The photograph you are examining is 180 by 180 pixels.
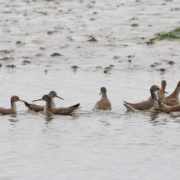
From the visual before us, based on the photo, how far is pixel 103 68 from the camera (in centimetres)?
2805

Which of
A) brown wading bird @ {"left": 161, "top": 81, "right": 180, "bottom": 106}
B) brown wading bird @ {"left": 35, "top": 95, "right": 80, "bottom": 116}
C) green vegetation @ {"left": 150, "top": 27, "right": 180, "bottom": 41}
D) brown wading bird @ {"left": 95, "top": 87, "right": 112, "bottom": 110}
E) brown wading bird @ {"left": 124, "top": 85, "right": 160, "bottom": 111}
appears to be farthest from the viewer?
green vegetation @ {"left": 150, "top": 27, "right": 180, "bottom": 41}

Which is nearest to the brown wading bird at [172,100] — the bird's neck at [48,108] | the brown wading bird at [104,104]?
the brown wading bird at [104,104]

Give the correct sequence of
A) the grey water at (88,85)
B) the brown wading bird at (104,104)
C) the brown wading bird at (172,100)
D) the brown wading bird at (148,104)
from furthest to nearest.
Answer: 1. the brown wading bird at (172,100)
2. the brown wading bird at (104,104)
3. the brown wading bird at (148,104)
4. the grey water at (88,85)

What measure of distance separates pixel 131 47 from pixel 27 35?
7.12 meters

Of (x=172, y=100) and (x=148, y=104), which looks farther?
(x=172, y=100)

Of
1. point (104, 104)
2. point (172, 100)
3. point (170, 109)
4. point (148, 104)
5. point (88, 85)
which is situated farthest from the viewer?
point (88, 85)

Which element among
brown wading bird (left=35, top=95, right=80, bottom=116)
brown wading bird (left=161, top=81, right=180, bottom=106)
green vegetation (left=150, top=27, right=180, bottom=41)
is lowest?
brown wading bird (left=35, top=95, right=80, bottom=116)

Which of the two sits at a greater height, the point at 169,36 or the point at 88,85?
the point at 169,36

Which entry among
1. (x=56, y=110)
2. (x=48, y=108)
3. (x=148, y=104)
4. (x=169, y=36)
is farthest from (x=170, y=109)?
(x=169, y=36)

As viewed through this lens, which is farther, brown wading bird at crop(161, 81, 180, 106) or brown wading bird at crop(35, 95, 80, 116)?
brown wading bird at crop(161, 81, 180, 106)

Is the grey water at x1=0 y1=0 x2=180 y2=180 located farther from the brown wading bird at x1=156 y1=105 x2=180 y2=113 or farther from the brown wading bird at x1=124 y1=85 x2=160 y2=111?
the brown wading bird at x1=124 y1=85 x2=160 y2=111

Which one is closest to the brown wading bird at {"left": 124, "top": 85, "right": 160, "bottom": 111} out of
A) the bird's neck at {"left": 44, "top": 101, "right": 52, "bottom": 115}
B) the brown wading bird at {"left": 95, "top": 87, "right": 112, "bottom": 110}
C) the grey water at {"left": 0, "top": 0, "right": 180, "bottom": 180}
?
the grey water at {"left": 0, "top": 0, "right": 180, "bottom": 180}

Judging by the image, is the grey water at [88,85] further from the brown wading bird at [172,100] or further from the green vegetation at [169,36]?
the brown wading bird at [172,100]

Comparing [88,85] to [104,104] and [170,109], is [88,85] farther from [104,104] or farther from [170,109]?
[170,109]
